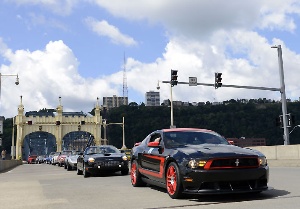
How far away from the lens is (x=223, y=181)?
7258mm

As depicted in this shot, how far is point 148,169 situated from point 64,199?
2022 millimetres

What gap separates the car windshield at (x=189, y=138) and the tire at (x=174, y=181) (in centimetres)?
62

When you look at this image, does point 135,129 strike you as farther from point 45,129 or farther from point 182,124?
point 45,129

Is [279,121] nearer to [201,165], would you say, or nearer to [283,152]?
[283,152]

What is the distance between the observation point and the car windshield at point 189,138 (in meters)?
8.68

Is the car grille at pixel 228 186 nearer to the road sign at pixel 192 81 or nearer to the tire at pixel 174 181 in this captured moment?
the tire at pixel 174 181

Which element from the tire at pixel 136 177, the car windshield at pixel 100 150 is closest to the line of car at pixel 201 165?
the tire at pixel 136 177

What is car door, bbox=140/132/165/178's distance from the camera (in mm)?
8695

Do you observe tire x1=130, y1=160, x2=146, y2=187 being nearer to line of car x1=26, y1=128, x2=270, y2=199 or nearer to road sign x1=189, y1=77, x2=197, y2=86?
line of car x1=26, y1=128, x2=270, y2=199

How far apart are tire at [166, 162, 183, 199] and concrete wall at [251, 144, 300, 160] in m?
16.2

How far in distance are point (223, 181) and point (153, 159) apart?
2.28 m

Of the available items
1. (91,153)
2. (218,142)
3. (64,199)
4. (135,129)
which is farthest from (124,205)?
(135,129)

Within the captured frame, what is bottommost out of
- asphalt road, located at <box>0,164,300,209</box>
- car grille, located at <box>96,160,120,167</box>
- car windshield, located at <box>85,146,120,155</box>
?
asphalt road, located at <box>0,164,300,209</box>

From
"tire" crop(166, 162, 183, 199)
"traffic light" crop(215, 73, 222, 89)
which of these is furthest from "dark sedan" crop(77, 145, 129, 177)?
"traffic light" crop(215, 73, 222, 89)
